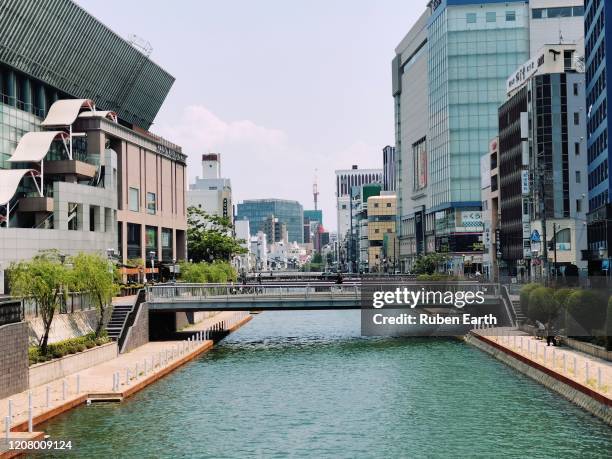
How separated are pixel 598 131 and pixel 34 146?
64.7 meters

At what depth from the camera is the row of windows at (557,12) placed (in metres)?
178

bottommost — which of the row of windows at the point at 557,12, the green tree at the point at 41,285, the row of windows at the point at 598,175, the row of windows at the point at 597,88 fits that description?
the green tree at the point at 41,285

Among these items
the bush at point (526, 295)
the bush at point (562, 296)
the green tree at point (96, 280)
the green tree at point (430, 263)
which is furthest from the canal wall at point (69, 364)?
the green tree at point (430, 263)

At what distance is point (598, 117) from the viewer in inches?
4013

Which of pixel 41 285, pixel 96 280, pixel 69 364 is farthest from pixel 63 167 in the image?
pixel 69 364

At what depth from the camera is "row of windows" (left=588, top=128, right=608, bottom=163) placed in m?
97.5

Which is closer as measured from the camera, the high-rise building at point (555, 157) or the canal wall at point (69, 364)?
the canal wall at point (69, 364)

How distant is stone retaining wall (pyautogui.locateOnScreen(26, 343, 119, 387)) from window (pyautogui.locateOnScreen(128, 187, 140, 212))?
185ft

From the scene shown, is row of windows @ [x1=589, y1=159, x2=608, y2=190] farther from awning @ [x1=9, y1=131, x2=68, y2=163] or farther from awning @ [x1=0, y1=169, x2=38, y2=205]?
awning @ [x1=0, y1=169, x2=38, y2=205]

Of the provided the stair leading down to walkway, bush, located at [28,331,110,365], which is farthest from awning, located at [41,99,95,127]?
bush, located at [28,331,110,365]

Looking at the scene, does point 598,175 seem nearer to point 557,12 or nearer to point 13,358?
point 13,358

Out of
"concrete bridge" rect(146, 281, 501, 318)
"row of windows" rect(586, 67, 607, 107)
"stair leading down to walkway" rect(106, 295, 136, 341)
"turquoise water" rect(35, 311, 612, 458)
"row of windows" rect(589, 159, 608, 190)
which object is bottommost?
"turquoise water" rect(35, 311, 612, 458)

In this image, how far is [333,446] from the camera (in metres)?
34.5

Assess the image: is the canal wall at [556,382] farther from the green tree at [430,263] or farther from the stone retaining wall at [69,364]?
the green tree at [430,263]
